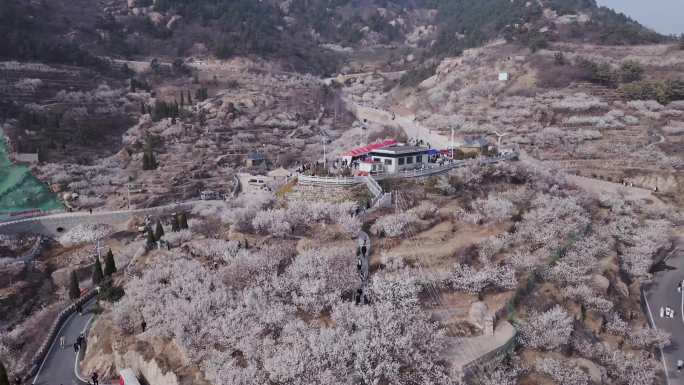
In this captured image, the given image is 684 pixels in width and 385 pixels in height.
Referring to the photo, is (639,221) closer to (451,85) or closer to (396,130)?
(396,130)

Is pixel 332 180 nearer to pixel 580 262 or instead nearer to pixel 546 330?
pixel 546 330

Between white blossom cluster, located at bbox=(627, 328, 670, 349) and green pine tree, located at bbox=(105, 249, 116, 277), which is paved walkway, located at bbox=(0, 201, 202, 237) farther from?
white blossom cluster, located at bbox=(627, 328, 670, 349)

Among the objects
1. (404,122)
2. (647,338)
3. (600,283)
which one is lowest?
(647,338)

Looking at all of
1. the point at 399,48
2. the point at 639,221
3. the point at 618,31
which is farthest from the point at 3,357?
the point at 399,48

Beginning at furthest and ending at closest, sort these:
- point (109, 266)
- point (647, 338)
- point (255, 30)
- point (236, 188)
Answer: point (255, 30)
point (236, 188)
point (109, 266)
point (647, 338)

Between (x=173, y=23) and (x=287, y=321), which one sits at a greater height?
(x=173, y=23)

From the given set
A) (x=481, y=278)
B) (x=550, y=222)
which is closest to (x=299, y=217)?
(x=481, y=278)

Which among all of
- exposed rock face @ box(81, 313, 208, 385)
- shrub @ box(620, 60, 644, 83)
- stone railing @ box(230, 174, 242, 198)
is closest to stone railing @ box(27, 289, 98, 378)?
exposed rock face @ box(81, 313, 208, 385)
